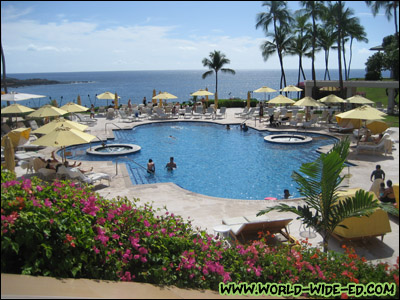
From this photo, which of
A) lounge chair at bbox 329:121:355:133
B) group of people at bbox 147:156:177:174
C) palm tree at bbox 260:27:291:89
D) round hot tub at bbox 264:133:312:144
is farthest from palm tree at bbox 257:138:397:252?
palm tree at bbox 260:27:291:89

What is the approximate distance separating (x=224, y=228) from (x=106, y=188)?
518 cm

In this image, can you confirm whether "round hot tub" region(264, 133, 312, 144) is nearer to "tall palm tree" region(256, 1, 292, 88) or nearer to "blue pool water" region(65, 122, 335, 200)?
"blue pool water" region(65, 122, 335, 200)

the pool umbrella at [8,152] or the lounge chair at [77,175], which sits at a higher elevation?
the pool umbrella at [8,152]

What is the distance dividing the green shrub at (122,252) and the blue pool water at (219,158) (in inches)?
271

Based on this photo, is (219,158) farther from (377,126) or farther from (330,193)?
(330,193)

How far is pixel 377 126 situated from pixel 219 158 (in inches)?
306

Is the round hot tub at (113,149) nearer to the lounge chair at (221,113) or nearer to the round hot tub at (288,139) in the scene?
the round hot tub at (288,139)

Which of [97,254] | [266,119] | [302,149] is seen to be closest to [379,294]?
[97,254]

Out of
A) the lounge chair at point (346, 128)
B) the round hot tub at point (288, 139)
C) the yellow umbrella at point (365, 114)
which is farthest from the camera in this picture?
the lounge chair at point (346, 128)

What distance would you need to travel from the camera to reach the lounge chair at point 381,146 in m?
15.3

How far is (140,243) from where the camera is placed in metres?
4.86

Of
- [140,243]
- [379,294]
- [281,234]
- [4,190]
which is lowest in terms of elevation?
[281,234]

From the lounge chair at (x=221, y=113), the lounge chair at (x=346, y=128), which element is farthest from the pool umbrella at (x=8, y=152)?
the lounge chair at (x=221, y=113)

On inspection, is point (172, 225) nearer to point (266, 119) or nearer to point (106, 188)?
point (106, 188)
